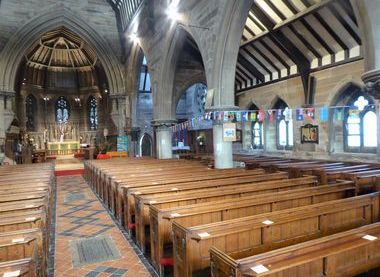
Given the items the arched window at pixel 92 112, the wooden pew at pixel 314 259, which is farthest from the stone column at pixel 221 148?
the arched window at pixel 92 112

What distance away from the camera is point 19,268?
2439mm

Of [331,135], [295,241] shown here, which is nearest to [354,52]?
[331,135]

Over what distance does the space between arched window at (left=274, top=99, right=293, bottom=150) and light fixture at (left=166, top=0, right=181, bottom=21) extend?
6.38 metres

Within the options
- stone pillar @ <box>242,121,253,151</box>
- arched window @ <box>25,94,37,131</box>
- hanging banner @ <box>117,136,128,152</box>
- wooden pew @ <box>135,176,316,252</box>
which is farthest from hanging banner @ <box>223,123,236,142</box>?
arched window @ <box>25,94,37,131</box>

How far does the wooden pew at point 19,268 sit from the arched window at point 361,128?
10.8 meters

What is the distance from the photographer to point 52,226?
21.7 feet

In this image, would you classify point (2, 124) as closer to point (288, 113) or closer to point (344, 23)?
point (288, 113)

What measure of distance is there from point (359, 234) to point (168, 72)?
12.2 m

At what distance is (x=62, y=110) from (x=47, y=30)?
12.6 meters

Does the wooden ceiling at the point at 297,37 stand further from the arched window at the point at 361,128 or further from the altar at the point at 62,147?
the altar at the point at 62,147

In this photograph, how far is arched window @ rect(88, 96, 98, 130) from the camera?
30297mm

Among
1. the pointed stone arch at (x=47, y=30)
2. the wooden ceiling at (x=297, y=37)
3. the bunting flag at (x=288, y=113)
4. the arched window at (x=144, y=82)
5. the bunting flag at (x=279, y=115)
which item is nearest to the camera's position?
the wooden ceiling at (x=297, y=37)

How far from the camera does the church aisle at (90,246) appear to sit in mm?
4312

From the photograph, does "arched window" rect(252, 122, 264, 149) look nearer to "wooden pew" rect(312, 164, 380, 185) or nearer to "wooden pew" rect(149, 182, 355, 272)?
"wooden pew" rect(312, 164, 380, 185)
